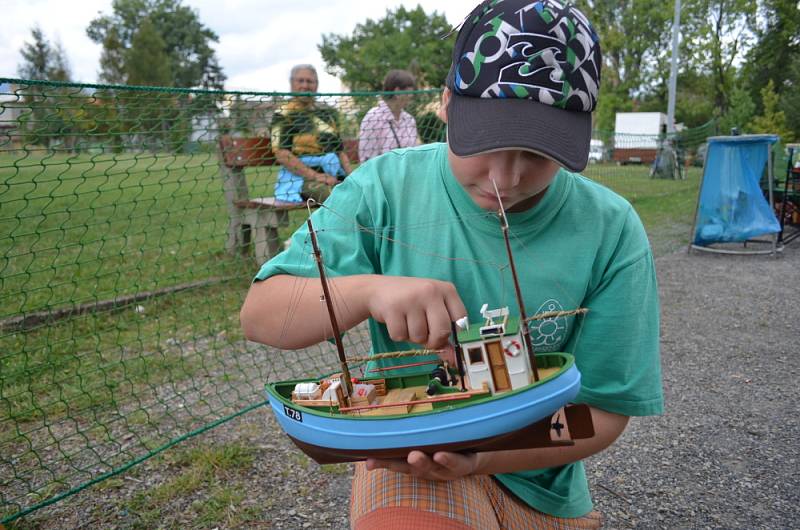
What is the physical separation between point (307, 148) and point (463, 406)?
190 inches

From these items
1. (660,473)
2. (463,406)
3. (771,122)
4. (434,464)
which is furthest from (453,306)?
(771,122)

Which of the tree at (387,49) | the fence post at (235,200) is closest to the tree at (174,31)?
the tree at (387,49)

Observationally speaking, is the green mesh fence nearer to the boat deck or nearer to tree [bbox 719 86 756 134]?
the boat deck

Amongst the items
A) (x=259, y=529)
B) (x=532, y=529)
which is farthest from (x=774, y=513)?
(x=259, y=529)

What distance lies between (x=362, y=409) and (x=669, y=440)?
8.98ft

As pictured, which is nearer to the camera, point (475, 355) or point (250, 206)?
point (475, 355)

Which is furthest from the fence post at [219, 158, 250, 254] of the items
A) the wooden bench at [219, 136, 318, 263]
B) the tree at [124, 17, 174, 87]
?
the tree at [124, 17, 174, 87]

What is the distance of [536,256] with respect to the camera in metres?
1.63

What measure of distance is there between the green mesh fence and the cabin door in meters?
2.49

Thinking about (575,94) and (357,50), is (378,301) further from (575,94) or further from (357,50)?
(357,50)

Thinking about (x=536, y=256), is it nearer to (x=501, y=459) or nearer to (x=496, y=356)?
(x=496, y=356)

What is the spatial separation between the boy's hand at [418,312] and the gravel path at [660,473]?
1.81m

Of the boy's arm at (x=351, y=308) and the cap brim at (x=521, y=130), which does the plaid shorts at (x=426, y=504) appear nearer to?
the boy's arm at (x=351, y=308)

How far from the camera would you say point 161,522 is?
281 cm
